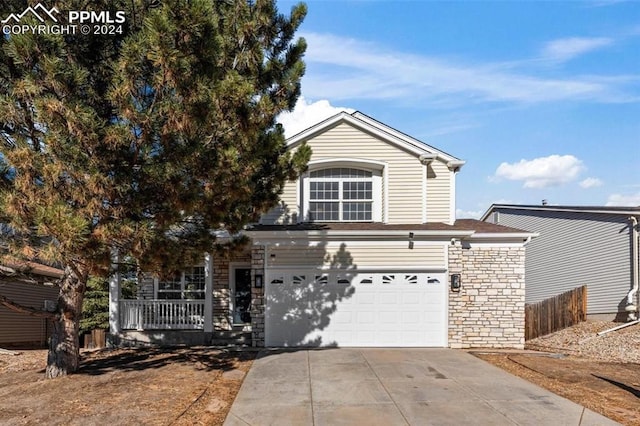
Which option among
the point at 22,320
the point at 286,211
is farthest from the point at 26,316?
the point at 286,211

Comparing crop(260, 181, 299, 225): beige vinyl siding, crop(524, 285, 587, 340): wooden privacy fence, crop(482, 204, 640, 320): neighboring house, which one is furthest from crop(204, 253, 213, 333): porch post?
crop(482, 204, 640, 320): neighboring house

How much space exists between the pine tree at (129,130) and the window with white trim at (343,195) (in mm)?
5836

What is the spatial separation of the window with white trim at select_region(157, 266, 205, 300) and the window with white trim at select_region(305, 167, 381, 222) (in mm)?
3874

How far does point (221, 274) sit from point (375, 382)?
6.92 m

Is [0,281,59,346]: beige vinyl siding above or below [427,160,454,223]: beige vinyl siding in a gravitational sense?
below

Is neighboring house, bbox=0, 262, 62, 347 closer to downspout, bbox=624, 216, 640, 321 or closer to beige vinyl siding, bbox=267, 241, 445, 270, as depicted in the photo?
beige vinyl siding, bbox=267, 241, 445, 270

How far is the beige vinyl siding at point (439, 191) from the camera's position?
46.5 feet

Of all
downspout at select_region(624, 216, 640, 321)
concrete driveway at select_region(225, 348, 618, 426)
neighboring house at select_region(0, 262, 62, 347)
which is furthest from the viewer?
downspout at select_region(624, 216, 640, 321)

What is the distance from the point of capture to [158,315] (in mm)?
13734

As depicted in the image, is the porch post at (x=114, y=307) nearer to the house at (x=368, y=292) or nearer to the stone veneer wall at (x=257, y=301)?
the house at (x=368, y=292)

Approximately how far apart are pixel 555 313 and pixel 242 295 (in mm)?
10227

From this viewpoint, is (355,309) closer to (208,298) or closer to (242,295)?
(242,295)

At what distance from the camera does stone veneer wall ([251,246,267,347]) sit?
42.5ft

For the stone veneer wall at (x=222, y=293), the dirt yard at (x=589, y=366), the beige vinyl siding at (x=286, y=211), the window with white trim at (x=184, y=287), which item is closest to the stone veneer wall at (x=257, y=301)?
the stone veneer wall at (x=222, y=293)
